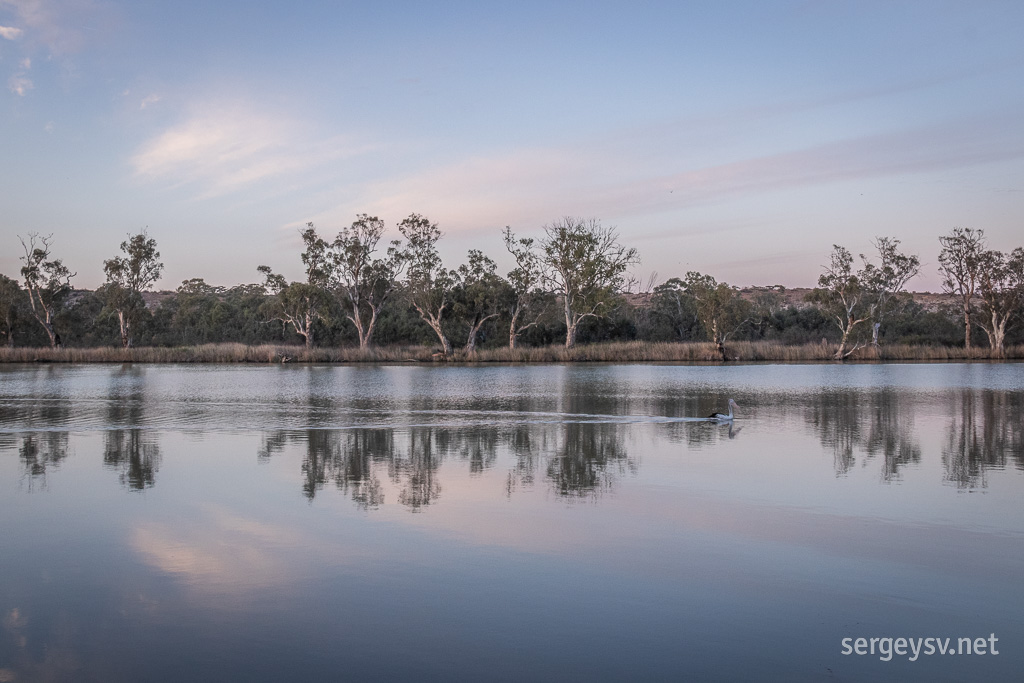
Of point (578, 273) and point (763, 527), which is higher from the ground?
point (578, 273)

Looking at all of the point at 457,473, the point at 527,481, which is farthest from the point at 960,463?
the point at 457,473

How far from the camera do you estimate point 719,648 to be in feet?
17.8

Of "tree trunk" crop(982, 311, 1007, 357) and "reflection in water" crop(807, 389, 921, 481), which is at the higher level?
"tree trunk" crop(982, 311, 1007, 357)

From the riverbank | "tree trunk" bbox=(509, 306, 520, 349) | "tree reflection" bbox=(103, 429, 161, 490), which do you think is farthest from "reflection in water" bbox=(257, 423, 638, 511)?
"tree trunk" bbox=(509, 306, 520, 349)

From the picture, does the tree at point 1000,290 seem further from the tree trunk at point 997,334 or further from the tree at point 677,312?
the tree at point 677,312

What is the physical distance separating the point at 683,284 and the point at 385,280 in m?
38.0

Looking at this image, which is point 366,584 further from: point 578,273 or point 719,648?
point 578,273

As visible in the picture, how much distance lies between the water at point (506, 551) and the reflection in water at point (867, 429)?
0.11m

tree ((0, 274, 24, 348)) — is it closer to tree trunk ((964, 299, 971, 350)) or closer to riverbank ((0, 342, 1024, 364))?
riverbank ((0, 342, 1024, 364))

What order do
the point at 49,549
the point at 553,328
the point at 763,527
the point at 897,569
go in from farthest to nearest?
the point at 553,328, the point at 763,527, the point at 49,549, the point at 897,569

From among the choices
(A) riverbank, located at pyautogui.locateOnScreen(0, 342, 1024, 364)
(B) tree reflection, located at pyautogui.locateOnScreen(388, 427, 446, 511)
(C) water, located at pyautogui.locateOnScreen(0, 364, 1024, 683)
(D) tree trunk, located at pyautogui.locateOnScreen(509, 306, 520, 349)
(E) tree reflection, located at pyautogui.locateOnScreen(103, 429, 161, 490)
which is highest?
(D) tree trunk, located at pyautogui.locateOnScreen(509, 306, 520, 349)

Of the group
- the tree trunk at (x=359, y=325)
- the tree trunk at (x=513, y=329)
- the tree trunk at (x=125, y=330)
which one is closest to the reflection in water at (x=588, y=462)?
the tree trunk at (x=513, y=329)

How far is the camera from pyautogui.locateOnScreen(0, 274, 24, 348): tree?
188ft

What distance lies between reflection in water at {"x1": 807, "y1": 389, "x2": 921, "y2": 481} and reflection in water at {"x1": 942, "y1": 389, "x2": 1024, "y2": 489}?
652 mm
